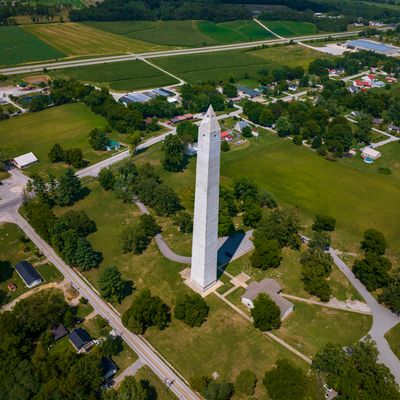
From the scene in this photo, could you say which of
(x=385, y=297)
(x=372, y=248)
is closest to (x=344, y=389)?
(x=385, y=297)

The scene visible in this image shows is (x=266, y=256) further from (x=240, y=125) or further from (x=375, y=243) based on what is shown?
(x=240, y=125)

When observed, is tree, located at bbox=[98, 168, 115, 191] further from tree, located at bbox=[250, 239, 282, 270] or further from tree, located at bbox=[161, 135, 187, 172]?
tree, located at bbox=[250, 239, 282, 270]

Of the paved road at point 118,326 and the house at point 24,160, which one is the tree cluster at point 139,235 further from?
the house at point 24,160

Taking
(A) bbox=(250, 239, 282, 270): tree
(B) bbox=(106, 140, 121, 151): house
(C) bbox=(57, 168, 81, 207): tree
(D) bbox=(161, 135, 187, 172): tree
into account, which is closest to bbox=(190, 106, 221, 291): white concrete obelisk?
(A) bbox=(250, 239, 282, 270): tree

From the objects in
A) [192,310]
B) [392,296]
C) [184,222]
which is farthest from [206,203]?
[392,296]

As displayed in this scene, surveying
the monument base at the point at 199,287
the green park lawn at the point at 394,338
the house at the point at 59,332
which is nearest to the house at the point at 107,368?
the house at the point at 59,332
